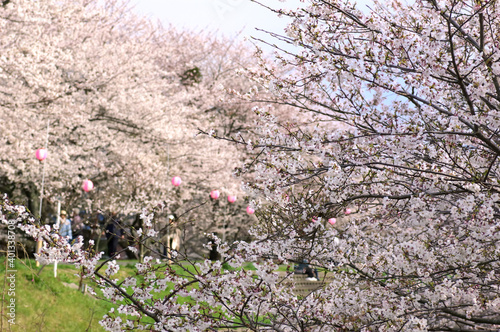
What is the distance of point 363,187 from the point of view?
4.45 meters

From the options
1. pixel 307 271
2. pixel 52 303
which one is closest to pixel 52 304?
pixel 52 303

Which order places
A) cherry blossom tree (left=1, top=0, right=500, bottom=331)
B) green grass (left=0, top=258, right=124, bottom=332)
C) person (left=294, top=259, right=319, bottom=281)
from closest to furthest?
cherry blossom tree (left=1, top=0, right=500, bottom=331) < green grass (left=0, top=258, right=124, bottom=332) < person (left=294, top=259, right=319, bottom=281)

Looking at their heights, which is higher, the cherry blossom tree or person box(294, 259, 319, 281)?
the cherry blossom tree

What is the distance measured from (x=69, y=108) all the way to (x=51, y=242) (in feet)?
30.6

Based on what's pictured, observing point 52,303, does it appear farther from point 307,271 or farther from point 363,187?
point 307,271

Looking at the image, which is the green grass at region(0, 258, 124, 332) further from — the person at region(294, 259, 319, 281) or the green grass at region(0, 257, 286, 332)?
the person at region(294, 259, 319, 281)

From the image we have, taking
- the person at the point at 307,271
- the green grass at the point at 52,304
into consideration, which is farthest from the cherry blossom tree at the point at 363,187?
the person at the point at 307,271

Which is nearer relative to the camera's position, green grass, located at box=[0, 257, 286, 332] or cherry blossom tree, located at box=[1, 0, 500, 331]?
cherry blossom tree, located at box=[1, 0, 500, 331]

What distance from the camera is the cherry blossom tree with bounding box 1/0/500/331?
10.9 ft

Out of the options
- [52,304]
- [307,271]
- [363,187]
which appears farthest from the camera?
[307,271]

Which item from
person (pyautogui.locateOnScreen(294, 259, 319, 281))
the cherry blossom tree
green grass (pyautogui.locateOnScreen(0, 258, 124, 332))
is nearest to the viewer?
the cherry blossom tree

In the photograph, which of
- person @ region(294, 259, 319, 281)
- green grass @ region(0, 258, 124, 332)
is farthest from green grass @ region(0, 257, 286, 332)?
person @ region(294, 259, 319, 281)

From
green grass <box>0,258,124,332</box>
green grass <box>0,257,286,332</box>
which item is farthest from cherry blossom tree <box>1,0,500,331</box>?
green grass <box>0,258,124,332</box>

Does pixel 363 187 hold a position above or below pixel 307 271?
above
